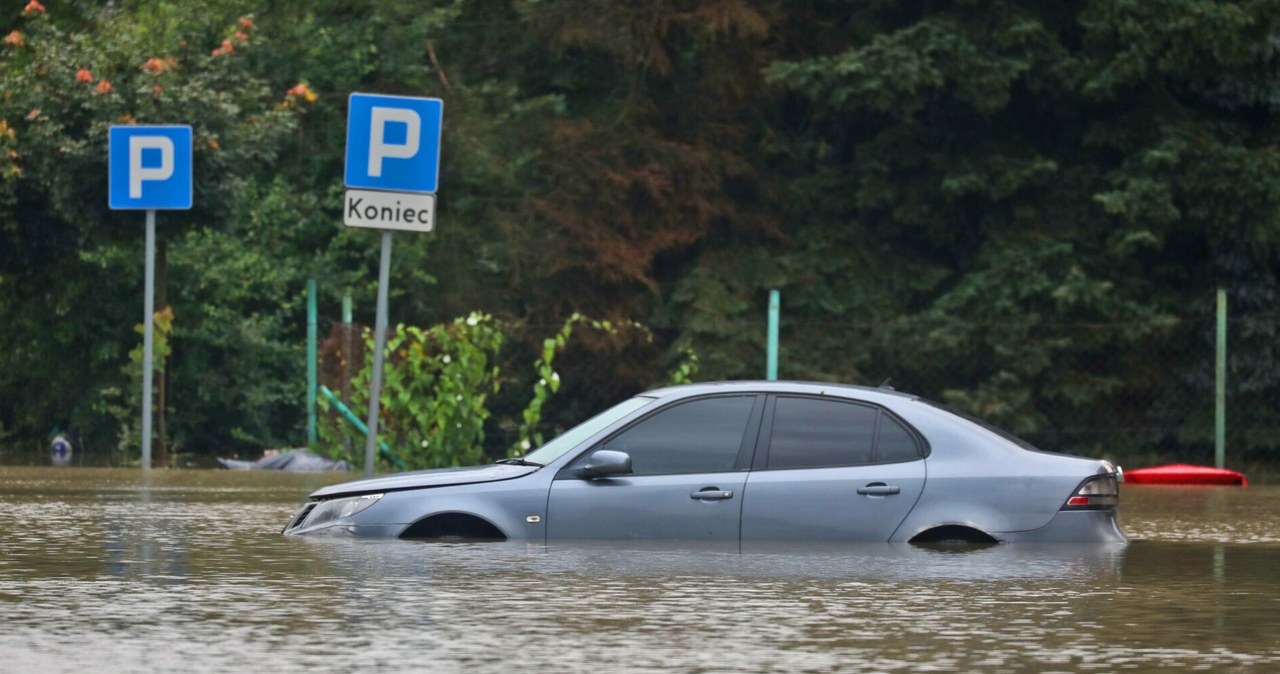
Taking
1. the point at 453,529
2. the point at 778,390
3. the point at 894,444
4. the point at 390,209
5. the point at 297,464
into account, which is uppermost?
the point at 390,209

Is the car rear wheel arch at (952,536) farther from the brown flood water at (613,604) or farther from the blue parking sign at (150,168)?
the blue parking sign at (150,168)

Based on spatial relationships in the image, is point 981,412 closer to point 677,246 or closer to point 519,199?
point 677,246

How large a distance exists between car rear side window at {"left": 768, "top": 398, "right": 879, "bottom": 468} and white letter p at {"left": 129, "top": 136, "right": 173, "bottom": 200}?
35.1 ft

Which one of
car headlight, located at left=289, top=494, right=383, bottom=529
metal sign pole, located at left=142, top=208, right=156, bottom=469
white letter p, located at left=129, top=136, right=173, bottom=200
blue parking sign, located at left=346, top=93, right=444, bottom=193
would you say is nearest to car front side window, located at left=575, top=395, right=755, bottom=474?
car headlight, located at left=289, top=494, right=383, bottom=529

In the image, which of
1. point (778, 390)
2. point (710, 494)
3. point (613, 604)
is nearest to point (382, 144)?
point (778, 390)

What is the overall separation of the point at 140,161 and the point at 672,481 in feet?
35.5

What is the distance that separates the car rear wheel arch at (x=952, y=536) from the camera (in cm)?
1073

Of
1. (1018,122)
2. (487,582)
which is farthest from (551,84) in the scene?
(487,582)

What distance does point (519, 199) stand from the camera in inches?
1254

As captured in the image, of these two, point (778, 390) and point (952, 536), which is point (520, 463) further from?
point (952, 536)

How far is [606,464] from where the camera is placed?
10.6 metres

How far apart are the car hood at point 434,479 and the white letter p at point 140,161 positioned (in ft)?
31.5

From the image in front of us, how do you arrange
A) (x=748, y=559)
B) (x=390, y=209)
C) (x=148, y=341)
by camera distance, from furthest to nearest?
(x=148, y=341), (x=390, y=209), (x=748, y=559)

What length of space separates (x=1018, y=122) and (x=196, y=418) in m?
11.9
